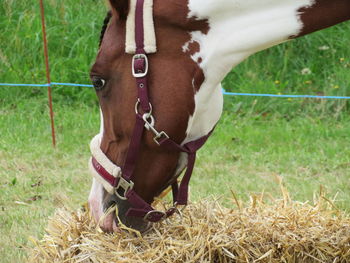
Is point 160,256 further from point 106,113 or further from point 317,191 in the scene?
point 317,191

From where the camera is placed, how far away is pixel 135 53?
2.62 meters

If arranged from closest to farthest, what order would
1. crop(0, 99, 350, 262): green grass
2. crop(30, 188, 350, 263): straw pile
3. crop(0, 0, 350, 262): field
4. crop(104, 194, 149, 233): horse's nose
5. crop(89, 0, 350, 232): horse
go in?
crop(89, 0, 350, 232): horse → crop(104, 194, 149, 233): horse's nose → crop(30, 188, 350, 263): straw pile → crop(0, 99, 350, 262): green grass → crop(0, 0, 350, 262): field

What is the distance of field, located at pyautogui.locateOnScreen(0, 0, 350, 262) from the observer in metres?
4.80

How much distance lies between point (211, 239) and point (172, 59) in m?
0.84

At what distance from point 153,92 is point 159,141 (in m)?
0.18

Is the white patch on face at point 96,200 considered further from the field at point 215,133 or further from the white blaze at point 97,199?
the field at point 215,133

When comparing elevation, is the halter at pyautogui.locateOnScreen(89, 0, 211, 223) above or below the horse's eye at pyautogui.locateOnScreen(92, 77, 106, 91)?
below

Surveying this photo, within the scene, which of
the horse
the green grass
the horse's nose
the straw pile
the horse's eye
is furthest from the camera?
the green grass

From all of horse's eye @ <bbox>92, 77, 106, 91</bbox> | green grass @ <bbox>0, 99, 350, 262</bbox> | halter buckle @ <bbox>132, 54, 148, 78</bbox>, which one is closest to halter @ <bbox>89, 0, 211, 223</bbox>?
halter buckle @ <bbox>132, 54, 148, 78</bbox>

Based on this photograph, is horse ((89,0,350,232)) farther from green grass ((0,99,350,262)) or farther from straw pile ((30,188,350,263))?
green grass ((0,99,350,262))

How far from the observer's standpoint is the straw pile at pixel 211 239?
3.02 metres

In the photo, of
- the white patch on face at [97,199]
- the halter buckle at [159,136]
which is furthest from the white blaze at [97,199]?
the halter buckle at [159,136]

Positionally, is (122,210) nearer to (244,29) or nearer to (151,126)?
(151,126)

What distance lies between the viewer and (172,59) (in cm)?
264
